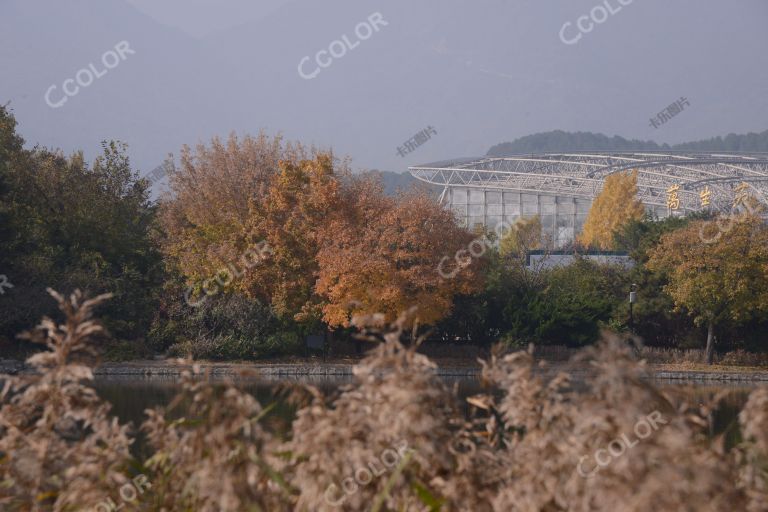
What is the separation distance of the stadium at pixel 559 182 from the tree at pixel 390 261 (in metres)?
39.0

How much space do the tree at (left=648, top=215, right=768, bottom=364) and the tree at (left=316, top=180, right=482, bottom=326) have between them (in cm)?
781

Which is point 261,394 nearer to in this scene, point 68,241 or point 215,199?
point 68,241

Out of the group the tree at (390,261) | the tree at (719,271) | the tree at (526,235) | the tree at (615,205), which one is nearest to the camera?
the tree at (390,261)

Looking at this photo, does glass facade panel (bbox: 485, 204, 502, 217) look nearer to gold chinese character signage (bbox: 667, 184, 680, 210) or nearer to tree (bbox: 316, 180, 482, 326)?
gold chinese character signage (bbox: 667, 184, 680, 210)

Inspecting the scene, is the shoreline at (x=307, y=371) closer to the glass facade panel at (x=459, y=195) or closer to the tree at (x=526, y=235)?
the tree at (x=526, y=235)

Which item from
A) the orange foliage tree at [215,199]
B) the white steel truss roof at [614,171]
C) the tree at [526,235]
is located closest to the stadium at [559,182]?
the white steel truss roof at [614,171]

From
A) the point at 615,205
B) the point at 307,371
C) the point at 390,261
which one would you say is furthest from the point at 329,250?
the point at 615,205

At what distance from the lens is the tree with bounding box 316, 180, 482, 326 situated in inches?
1262

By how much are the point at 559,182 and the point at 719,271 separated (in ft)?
166

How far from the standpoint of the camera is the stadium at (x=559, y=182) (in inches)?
2849

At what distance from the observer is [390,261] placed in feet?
107

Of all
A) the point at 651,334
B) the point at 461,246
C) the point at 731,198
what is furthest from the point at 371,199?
the point at 731,198

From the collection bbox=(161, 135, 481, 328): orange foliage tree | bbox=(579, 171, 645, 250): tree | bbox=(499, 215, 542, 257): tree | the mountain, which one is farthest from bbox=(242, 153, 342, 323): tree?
the mountain

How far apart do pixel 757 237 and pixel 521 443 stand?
115ft
